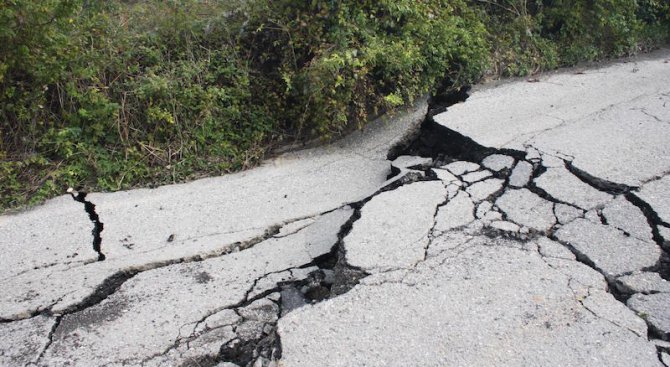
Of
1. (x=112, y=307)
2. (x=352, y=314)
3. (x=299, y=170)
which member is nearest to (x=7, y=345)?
(x=112, y=307)

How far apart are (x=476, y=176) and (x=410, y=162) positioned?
2.27 feet

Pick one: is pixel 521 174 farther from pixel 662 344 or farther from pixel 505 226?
pixel 662 344

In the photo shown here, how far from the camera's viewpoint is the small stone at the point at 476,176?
4688mm

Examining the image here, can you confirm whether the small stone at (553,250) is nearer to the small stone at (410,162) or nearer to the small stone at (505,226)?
the small stone at (505,226)

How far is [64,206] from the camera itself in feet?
15.8

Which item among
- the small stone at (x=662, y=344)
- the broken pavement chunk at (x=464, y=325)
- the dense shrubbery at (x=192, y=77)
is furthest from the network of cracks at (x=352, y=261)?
the dense shrubbery at (x=192, y=77)

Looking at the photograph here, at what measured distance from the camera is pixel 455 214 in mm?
4238

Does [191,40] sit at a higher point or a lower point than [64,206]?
higher

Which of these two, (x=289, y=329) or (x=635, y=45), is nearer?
(x=289, y=329)

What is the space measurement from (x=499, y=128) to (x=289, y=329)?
3229 millimetres

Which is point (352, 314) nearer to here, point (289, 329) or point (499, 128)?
point (289, 329)

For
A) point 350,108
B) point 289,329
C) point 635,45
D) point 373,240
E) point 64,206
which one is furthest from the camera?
point 635,45

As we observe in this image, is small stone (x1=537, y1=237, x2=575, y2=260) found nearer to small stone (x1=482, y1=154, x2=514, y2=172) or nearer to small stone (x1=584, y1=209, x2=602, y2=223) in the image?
small stone (x1=584, y1=209, x2=602, y2=223)

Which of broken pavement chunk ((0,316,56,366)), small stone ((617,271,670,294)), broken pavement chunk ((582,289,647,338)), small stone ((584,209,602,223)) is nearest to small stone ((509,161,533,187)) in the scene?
small stone ((584,209,602,223))
